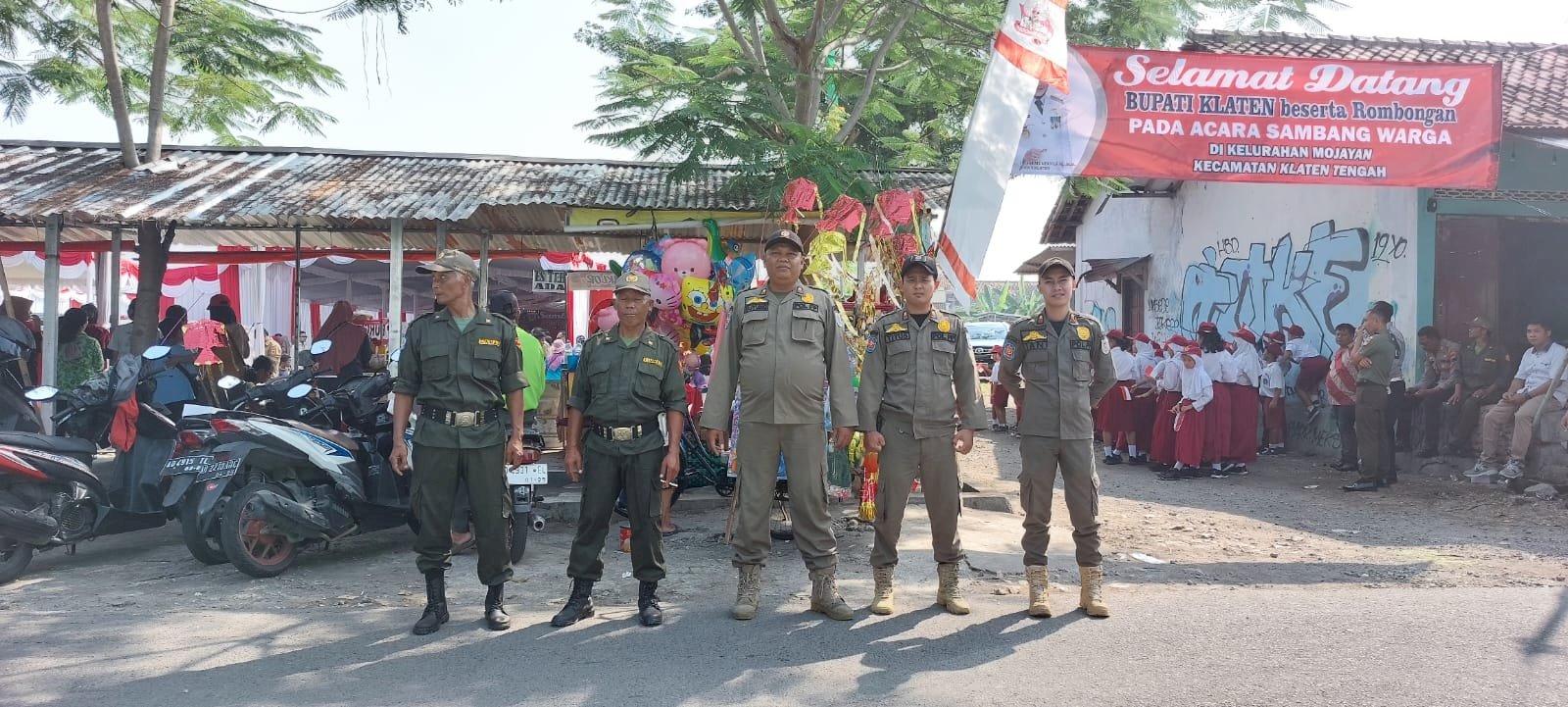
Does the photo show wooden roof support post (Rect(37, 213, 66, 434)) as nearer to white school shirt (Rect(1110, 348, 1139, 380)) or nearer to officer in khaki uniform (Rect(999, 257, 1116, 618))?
officer in khaki uniform (Rect(999, 257, 1116, 618))

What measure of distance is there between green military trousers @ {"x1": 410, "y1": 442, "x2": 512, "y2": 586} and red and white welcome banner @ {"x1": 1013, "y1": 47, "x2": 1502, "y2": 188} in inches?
264

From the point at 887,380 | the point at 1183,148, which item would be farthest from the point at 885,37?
the point at 887,380

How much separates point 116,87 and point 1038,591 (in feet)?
35.2

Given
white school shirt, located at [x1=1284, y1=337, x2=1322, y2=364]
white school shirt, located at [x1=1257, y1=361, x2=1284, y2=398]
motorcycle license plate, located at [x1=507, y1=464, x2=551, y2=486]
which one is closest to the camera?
motorcycle license plate, located at [x1=507, y1=464, x2=551, y2=486]

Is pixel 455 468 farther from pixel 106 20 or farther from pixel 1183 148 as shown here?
pixel 106 20

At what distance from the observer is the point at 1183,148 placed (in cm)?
984

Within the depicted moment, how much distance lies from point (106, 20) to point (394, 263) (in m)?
3.97

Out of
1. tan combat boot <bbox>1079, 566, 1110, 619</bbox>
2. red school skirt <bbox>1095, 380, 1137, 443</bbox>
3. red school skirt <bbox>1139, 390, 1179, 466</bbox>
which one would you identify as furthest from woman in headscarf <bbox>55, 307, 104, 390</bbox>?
red school skirt <bbox>1139, 390, 1179, 466</bbox>

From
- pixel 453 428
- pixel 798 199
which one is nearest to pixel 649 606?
pixel 453 428

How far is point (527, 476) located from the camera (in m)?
6.35

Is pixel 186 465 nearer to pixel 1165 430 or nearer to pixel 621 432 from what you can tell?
pixel 621 432

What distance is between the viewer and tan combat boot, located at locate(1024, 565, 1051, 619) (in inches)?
206

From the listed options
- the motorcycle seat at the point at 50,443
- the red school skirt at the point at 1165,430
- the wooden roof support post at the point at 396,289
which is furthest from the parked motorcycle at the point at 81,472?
the red school skirt at the point at 1165,430

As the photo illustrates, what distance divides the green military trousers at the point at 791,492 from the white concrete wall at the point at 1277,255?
376 inches
